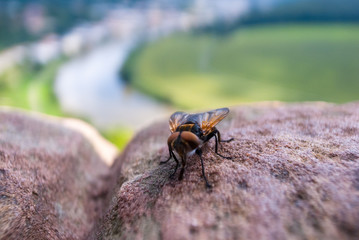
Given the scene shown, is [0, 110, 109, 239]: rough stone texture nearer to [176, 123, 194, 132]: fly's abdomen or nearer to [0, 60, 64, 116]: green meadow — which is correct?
[176, 123, 194, 132]: fly's abdomen

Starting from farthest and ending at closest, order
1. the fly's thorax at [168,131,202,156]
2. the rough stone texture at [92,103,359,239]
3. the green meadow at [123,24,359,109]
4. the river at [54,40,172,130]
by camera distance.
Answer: the green meadow at [123,24,359,109], the river at [54,40,172,130], the fly's thorax at [168,131,202,156], the rough stone texture at [92,103,359,239]

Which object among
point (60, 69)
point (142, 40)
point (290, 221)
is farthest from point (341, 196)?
point (142, 40)

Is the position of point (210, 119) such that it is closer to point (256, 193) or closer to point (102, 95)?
point (256, 193)

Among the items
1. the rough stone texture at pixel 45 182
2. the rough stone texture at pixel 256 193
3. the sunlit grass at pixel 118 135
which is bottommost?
the sunlit grass at pixel 118 135

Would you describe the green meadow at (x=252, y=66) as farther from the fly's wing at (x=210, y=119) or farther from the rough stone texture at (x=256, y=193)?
the rough stone texture at (x=256, y=193)

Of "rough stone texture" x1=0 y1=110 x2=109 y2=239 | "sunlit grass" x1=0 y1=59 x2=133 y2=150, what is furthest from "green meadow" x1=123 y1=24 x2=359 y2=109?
"rough stone texture" x1=0 y1=110 x2=109 y2=239

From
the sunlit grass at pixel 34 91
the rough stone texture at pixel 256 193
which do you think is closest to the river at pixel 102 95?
the sunlit grass at pixel 34 91
